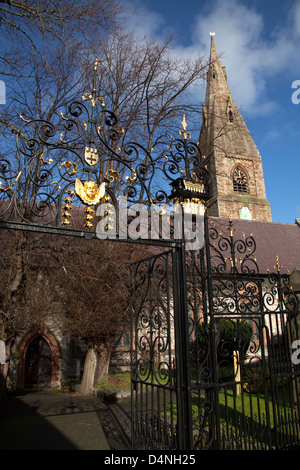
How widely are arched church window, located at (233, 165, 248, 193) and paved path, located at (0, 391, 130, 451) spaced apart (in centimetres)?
2444

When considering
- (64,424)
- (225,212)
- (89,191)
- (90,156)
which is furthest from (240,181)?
(89,191)

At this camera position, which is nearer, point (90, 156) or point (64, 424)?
point (90, 156)

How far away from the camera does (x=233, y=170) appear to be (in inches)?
1272

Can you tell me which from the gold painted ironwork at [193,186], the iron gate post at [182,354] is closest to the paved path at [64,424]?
the iron gate post at [182,354]

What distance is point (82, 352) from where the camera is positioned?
16.2m

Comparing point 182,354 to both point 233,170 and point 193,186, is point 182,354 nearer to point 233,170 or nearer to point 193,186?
point 193,186

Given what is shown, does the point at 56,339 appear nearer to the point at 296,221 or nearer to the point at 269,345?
the point at 269,345

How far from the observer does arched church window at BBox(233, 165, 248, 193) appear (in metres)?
31.8

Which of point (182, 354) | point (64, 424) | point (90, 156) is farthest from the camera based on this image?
point (64, 424)

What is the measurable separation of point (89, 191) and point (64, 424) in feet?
21.7

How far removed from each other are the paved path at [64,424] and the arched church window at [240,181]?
962 inches

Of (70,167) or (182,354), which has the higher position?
(70,167)

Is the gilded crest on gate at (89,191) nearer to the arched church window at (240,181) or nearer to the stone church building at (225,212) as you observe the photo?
the stone church building at (225,212)

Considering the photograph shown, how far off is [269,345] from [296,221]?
22.4 metres
